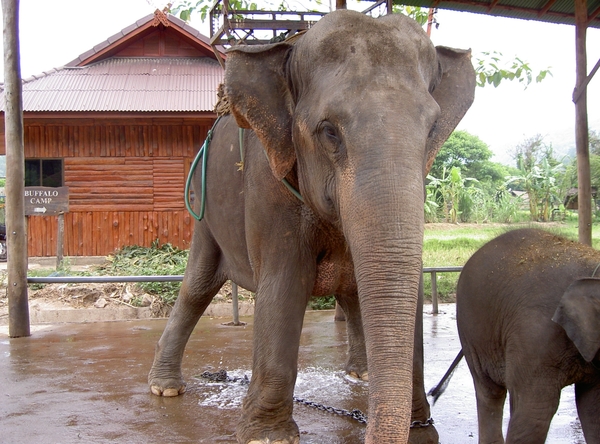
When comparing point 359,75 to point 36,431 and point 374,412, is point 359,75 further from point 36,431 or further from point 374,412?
point 36,431

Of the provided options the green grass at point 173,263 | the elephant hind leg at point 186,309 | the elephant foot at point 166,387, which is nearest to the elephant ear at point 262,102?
the elephant hind leg at point 186,309

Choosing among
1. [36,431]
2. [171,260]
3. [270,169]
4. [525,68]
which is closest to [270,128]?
[270,169]

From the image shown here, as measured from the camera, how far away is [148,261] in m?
13.8

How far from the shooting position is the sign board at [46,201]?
1282cm

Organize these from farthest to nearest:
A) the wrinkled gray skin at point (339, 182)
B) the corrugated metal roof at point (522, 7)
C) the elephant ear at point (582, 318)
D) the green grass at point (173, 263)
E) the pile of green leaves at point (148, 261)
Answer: the pile of green leaves at point (148, 261) → the green grass at point (173, 263) → the corrugated metal roof at point (522, 7) → the elephant ear at point (582, 318) → the wrinkled gray skin at point (339, 182)

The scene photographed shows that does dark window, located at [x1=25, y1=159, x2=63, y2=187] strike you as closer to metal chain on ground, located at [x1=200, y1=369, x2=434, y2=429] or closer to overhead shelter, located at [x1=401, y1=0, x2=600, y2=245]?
overhead shelter, located at [x1=401, y1=0, x2=600, y2=245]

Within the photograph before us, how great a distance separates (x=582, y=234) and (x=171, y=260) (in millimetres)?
8738

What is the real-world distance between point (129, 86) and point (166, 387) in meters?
11.4

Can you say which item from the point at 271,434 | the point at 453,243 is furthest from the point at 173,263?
the point at 271,434

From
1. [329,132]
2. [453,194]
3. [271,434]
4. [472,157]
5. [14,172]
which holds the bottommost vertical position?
[271,434]

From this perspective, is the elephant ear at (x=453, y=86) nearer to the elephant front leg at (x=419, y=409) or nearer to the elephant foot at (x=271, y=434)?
the elephant front leg at (x=419, y=409)

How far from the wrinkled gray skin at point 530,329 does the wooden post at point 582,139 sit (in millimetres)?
3075

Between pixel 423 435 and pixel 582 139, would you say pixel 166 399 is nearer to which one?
pixel 423 435

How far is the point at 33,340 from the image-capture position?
7539mm
